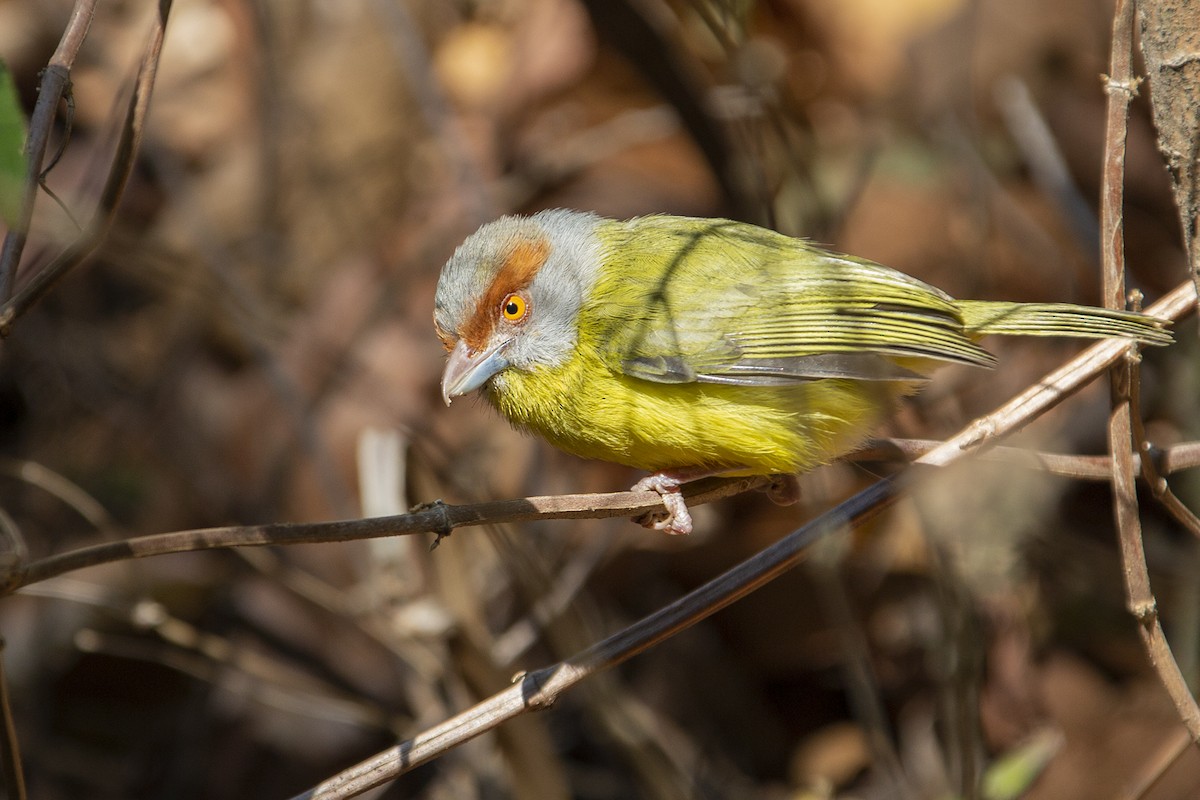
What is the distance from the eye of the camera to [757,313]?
9.42 feet

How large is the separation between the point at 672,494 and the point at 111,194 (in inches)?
52.1

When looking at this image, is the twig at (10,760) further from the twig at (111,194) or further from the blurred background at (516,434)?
the blurred background at (516,434)

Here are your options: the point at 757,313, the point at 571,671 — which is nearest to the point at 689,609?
the point at 571,671

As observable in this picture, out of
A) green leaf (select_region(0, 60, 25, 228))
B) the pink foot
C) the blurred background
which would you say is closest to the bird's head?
the blurred background

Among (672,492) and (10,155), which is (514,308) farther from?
(10,155)

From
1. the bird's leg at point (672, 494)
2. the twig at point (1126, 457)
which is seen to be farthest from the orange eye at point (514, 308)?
the twig at point (1126, 457)

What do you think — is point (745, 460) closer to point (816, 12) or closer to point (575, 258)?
point (575, 258)

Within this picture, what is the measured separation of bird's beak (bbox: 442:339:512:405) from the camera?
2818 mm

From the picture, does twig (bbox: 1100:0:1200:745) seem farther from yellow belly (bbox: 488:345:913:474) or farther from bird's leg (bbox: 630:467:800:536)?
bird's leg (bbox: 630:467:800:536)

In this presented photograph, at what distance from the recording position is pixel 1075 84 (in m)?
5.36

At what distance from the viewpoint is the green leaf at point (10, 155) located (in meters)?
1.32

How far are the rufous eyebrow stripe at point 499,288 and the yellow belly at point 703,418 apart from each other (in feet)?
0.73

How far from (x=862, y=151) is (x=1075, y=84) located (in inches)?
41.9

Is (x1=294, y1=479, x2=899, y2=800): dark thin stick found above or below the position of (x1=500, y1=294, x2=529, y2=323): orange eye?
below
